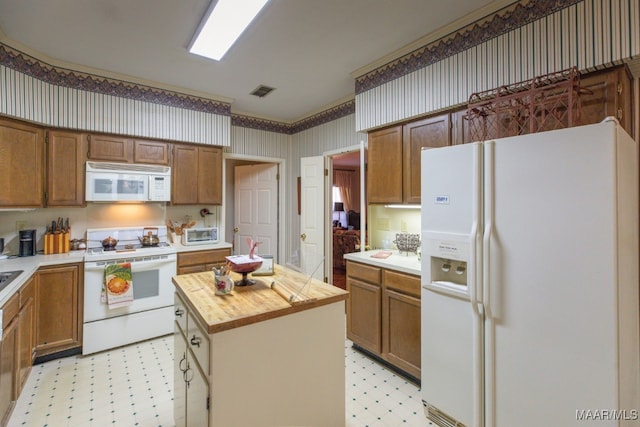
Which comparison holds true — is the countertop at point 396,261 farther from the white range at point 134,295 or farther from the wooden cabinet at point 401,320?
the white range at point 134,295

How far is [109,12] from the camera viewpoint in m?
2.12

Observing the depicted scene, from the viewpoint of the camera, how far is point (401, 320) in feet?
7.85

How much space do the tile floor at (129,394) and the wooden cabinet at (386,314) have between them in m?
0.20

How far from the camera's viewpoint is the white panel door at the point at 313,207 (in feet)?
13.0

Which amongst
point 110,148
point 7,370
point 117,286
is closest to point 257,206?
point 110,148

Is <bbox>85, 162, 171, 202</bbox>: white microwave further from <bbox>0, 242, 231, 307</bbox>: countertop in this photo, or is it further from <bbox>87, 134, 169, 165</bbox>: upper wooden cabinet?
<bbox>0, 242, 231, 307</bbox>: countertop

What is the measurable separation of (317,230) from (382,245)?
0.96 metres

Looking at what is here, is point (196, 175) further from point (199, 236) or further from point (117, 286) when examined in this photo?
point (117, 286)

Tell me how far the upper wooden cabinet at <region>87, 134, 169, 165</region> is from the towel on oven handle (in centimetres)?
117

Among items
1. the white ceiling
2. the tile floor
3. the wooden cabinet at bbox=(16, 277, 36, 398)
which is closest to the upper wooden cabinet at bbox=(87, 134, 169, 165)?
the white ceiling

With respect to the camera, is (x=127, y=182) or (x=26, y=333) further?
(x=127, y=182)

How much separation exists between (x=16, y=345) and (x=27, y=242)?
4.15ft

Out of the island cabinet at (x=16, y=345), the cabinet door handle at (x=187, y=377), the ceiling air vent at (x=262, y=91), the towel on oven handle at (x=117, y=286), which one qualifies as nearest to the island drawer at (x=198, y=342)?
the cabinet door handle at (x=187, y=377)

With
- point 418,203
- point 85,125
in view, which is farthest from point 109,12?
point 418,203
